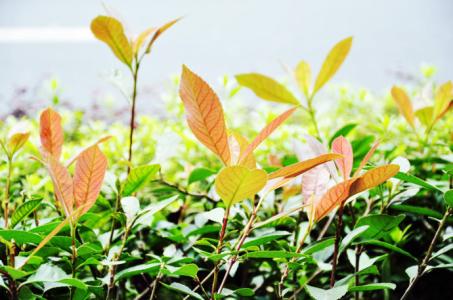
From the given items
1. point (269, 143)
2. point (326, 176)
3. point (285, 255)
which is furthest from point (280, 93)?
point (269, 143)

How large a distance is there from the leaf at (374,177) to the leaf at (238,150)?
166 mm

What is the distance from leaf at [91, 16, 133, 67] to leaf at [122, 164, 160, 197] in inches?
8.3

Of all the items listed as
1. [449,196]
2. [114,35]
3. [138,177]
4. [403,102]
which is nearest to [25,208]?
[138,177]

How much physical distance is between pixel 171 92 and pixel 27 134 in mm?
1454

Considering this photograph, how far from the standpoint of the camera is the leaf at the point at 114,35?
724 millimetres

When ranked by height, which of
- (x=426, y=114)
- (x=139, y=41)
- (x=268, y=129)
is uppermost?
(x=139, y=41)

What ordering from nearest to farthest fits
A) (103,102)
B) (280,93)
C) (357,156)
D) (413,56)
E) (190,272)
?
(190,272) → (280,93) → (357,156) → (103,102) → (413,56)

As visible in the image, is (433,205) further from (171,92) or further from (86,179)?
(171,92)

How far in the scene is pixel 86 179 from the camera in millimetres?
662

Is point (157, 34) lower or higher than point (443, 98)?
higher

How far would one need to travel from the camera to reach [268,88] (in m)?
0.93

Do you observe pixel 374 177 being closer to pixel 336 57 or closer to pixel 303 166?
pixel 303 166

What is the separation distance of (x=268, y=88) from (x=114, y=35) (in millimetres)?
363

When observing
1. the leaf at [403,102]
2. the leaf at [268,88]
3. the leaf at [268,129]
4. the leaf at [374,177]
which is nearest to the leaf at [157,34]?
the leaf at [268,88]
